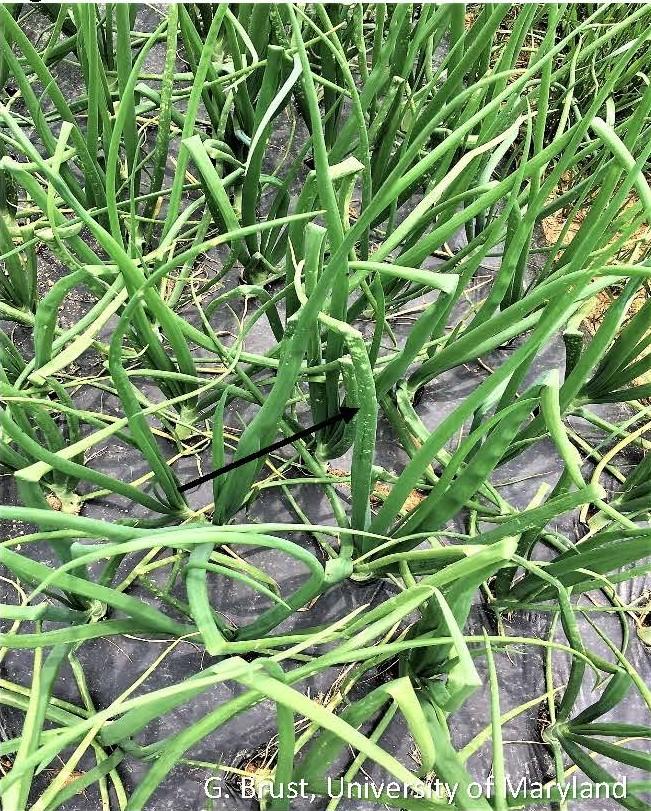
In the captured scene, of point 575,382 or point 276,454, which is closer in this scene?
point 575,382

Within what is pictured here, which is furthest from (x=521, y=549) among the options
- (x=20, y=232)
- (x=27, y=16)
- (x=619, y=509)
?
(x=27, y=16)

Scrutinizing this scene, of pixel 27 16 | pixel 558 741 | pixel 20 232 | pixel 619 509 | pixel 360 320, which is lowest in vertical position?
pixel 558 741

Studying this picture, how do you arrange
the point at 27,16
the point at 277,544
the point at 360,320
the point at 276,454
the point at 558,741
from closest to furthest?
the point at 277,544 → the point at 558,741 → the point at 276,454 → the point at 360,320 → the point at 27,16

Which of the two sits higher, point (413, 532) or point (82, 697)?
point (413, 532)

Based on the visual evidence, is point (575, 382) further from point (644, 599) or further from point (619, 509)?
point (644, 599)

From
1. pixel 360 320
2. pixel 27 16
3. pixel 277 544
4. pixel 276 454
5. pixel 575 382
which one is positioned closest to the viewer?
pixel 277 544

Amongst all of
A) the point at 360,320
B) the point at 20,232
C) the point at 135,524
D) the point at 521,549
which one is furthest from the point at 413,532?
the point at 20,232
